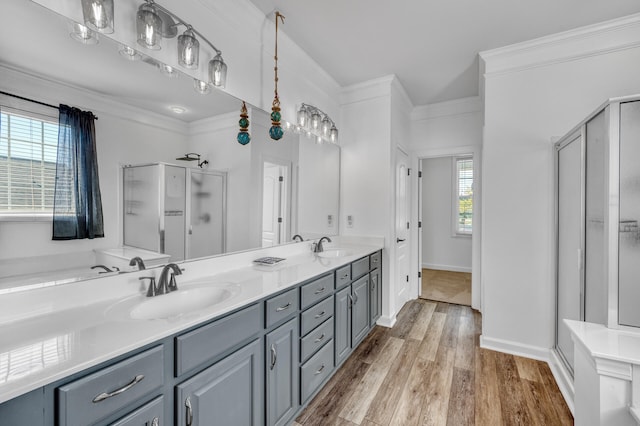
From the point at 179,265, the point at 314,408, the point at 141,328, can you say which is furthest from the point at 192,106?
the point at 314,408

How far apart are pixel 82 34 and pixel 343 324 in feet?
7.49

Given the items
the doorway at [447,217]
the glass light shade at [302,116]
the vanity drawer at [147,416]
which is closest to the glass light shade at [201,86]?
the glass light shade at [302,116]

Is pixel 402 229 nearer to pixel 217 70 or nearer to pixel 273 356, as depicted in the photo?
pixel 273 356

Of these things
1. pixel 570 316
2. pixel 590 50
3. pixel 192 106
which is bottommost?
pixel 570 316

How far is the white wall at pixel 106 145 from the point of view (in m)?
1.06

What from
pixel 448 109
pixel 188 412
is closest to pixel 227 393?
pixel 188 412

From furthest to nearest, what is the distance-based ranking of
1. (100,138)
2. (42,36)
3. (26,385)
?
(100,138), (42,36), (26,385)

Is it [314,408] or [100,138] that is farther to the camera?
[314,408]

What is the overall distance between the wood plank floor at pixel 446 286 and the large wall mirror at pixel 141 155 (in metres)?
2.79

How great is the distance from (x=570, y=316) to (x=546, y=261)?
1.72 ft

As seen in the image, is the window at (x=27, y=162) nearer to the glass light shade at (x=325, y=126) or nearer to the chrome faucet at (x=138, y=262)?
the chrome faucet at (x=138, y=262)

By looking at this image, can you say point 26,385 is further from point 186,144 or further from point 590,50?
point 590,50

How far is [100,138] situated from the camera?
1293mm

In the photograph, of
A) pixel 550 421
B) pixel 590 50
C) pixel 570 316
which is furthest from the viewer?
pixel 590 50
